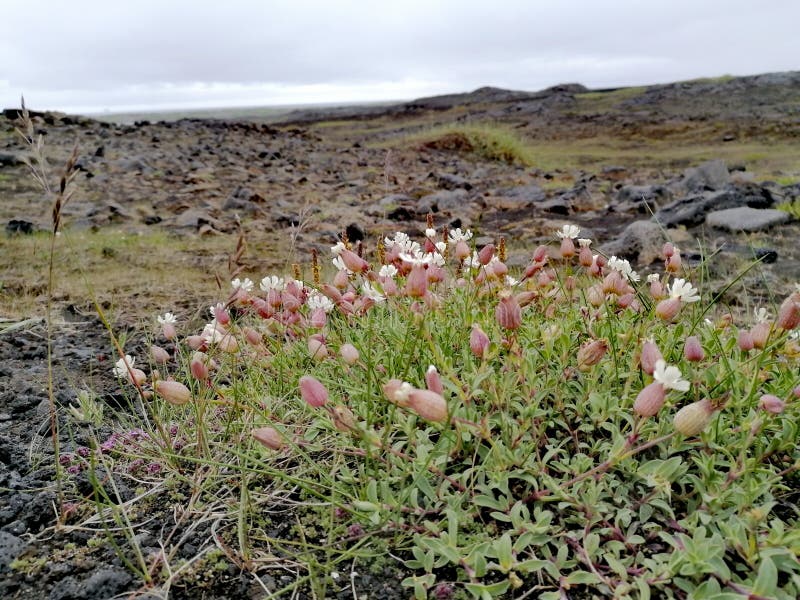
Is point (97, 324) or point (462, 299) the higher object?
point (462, 299)

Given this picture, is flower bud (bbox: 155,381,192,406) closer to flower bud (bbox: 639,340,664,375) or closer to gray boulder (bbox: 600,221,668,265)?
flower bud (bbox: 639,340,664,375)

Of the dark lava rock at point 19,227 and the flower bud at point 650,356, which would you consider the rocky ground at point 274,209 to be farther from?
the flower bud at point 650,356

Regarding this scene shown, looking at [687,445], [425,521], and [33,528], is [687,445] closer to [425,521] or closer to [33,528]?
[425,521]

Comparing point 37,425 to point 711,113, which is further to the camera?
point 711,113

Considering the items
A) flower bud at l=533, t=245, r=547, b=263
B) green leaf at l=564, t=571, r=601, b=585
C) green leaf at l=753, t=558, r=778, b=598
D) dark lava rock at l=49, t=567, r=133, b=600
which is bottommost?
dark lava rock at l=49, t=567, r=133, b=600

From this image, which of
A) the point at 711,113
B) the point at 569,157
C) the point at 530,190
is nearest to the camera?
→ the point at 530,190

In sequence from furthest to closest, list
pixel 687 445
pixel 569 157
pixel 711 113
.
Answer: pixel 711 113 → pixel 569 157 → pixel 687 445

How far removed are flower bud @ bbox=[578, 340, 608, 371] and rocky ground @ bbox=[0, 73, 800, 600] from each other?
0.57 m

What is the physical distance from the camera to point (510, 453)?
1.58m

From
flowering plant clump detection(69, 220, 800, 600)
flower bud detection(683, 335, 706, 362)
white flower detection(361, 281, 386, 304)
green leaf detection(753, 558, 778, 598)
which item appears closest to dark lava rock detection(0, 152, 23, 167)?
flowering plant clump detection(69, 220, 800, 600)

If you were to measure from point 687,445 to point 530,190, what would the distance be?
7598 millimetres

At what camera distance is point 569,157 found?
56.0 feet

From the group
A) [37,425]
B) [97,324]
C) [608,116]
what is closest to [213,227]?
[97,324]

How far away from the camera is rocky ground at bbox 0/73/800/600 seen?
1686 millimetres
